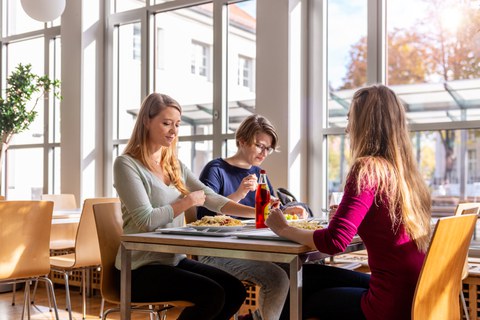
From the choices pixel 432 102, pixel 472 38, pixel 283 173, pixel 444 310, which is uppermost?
pixel 472 38

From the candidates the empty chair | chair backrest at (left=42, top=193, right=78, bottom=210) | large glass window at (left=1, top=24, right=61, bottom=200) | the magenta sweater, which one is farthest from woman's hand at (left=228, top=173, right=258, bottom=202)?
large glass window at (left=1, top=24, right=61, bottom=200)

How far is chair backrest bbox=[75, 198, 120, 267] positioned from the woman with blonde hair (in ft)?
4.30

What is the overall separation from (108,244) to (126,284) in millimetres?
271

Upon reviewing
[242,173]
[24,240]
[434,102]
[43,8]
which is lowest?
[24,240]

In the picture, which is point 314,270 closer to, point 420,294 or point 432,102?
point 420,294

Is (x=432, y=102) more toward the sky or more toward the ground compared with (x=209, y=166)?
more toward the sky

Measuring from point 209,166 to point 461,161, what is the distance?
175cm

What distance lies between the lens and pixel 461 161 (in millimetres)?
3986

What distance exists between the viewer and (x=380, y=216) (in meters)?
1.88

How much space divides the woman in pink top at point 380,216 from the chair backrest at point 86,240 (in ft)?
7.09

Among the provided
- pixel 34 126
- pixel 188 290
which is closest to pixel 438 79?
pixel 188 290

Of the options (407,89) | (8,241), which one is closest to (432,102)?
(407,89)

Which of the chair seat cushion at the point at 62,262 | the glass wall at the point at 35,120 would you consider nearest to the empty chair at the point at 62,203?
the chair seat cushion at the point at 62,262

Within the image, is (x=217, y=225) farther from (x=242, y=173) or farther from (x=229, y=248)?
(x=242, y=173)
